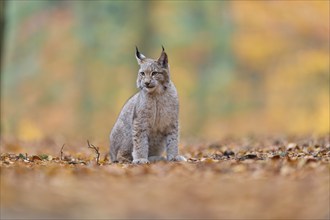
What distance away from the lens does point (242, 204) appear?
5.52 metres

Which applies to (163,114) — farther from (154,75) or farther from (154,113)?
(154,75)

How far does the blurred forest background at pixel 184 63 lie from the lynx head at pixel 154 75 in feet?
62.4

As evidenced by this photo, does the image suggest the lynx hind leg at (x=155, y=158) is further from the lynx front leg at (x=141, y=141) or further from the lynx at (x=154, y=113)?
the lynx front leg at (x=141, y=141)

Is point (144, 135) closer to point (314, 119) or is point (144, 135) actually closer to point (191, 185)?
point (191, 185)

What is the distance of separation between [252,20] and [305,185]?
24250 mm

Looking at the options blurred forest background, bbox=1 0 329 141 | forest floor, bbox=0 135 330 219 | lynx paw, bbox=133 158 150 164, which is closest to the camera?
forest floor, bbox=0 135 330 219

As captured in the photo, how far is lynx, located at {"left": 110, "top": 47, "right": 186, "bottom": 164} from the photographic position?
8.54 metres

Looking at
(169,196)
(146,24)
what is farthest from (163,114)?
(146,24)

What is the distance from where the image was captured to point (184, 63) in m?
29.4

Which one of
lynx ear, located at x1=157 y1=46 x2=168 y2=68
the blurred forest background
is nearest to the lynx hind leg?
lynx ear, located at x1=157 y1=46 x2=168 y2=68

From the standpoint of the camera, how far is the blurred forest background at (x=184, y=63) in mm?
28594

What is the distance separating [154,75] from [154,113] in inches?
20.4

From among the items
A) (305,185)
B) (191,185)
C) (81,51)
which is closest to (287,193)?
(305,185)

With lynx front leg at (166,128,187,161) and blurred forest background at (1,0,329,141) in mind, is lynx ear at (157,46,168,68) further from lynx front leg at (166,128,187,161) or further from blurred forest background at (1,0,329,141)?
blurred forest background at (1,0,329,141)
